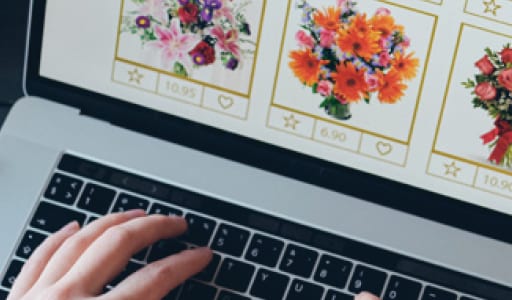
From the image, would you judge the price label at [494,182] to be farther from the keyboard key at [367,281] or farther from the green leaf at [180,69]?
the green leaf at [180,69]

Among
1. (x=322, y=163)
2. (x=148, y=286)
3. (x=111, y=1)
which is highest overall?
(x=111, y=1)

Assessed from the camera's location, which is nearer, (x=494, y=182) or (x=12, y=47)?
(x=494, y=182)

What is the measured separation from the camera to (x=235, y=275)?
2.28 feet

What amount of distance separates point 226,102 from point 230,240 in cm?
13

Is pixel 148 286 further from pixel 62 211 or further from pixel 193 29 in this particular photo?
pixel 193 29

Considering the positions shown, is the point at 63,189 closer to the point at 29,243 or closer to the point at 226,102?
the point at 29,243

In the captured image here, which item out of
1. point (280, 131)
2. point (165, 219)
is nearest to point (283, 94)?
point (280, 131)

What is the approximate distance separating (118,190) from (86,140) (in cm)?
6

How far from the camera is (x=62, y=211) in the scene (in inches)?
28.1

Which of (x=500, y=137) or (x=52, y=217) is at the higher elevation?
(x=500, y=137)

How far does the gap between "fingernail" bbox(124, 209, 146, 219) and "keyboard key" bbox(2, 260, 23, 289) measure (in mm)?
100

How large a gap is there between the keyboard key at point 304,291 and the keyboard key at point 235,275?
0.04m

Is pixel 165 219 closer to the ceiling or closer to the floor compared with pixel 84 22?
closer to the floor

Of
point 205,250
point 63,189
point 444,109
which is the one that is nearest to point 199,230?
point 205,250
